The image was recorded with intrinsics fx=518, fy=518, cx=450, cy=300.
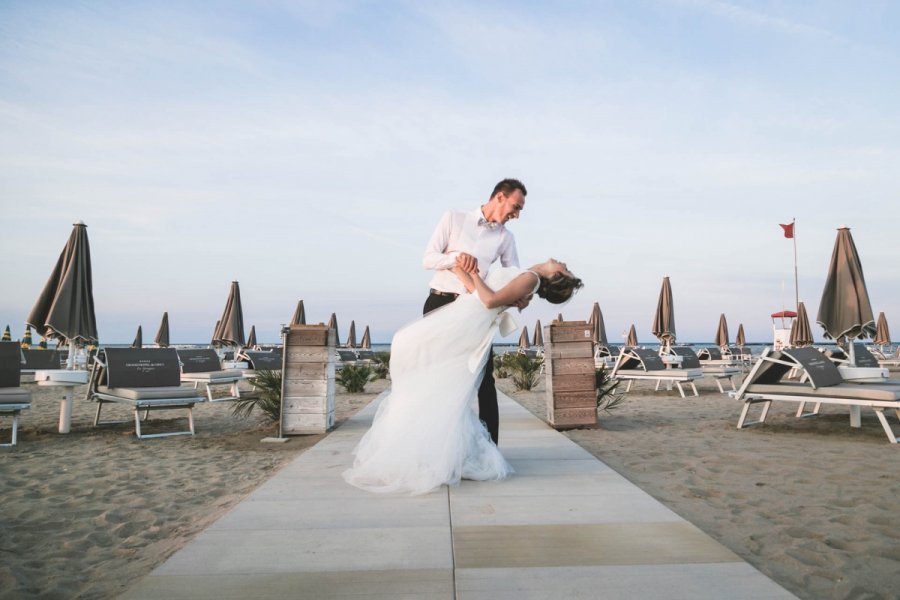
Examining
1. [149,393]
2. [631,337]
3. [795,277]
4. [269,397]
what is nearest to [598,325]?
[631,337]

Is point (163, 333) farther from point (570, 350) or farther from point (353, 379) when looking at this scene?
point (570, 350)

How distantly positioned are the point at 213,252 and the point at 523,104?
13302mm

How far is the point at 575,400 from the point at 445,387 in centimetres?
339

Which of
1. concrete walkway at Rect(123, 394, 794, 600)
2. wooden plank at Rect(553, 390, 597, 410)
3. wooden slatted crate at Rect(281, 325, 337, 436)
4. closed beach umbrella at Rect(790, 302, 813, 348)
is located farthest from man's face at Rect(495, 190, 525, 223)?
closed beach umbrella at Rect(790, 302, 813, 348)

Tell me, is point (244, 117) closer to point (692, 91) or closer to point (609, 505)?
point (692, 91)

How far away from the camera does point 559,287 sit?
305 cm

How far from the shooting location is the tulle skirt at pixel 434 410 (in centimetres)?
300

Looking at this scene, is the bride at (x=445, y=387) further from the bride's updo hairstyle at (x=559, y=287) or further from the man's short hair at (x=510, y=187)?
the man's short hair at (x=510, y=187)

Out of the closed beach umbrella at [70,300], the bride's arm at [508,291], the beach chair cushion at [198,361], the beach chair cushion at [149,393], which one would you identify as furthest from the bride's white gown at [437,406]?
the beach chair cushion at [198,361]

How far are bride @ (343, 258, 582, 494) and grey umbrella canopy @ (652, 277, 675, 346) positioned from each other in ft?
43.8

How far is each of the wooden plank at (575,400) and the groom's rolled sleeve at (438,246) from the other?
10.6 feet

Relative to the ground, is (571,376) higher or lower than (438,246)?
lower

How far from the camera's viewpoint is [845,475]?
149 inches

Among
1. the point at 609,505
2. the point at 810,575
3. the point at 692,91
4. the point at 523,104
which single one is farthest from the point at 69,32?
the point at 692,91
